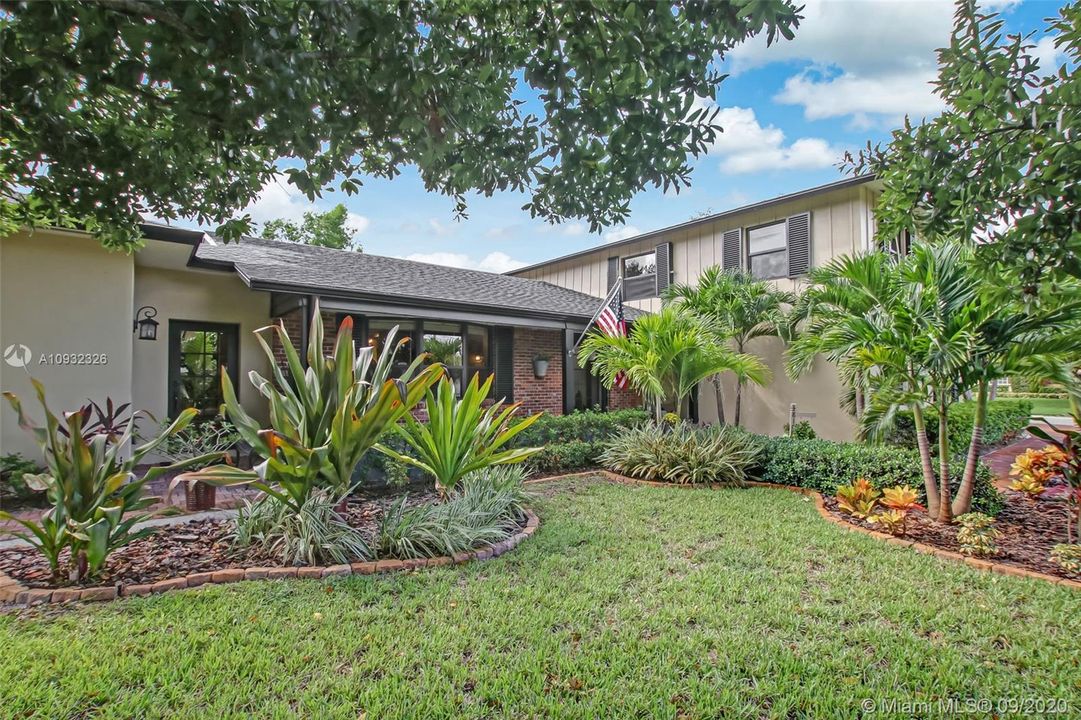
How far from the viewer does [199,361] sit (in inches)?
344

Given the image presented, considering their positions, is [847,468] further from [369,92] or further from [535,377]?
[535,377]

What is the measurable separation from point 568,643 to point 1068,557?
4140 millimetres

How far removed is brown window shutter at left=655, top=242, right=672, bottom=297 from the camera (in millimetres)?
13703

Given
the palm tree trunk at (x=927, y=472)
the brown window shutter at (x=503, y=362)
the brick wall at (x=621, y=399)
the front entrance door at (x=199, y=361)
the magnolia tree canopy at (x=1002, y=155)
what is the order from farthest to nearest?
the brick wall at (x=621, y=399)
the brown window shutter at (x=503, y=362)
the front entrance door at (x=199, y=361)
the palm tree trunk at (x=927, y=472)
the magnolia tree canopy at (x=1002, y=155)

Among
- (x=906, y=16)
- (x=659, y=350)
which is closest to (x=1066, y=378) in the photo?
(x=906, y=16)

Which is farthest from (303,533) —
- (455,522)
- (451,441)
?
(451,441)

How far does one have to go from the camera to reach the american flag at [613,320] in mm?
9539

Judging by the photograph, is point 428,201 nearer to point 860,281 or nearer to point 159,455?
point 860,281

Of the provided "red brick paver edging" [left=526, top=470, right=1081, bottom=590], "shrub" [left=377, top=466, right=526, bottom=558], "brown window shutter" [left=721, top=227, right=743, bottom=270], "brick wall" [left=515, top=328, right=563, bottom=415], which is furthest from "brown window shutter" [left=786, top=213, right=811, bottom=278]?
"shrub" [left=377, top=466, right=526, bottom=558]

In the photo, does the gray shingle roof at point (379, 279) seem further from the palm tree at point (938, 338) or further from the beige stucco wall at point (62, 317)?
the palm tree at point (938, 338)

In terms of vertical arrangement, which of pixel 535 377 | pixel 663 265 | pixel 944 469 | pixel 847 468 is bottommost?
pixel 847 468

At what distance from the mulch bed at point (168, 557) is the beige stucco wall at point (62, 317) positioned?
125 inches

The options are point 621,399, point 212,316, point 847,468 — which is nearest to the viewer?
point 847,468

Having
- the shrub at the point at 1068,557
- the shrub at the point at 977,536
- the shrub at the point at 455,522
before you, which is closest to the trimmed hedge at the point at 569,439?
the shrub at the point at 455,522
